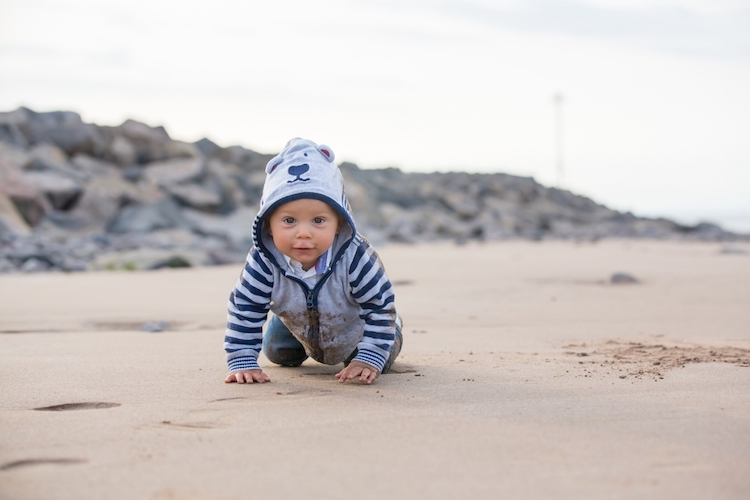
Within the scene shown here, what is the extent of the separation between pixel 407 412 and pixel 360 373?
0.59 m

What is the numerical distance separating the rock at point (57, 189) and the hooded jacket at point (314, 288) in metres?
12.6

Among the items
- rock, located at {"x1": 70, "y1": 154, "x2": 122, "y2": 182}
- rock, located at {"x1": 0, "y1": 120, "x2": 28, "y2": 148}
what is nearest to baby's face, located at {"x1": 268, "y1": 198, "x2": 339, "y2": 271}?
rock, located at {"x1": 70, "y1": 154, "x2": 122, "y2": 182}

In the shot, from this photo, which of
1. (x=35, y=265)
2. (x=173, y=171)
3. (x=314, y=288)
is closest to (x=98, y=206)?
(x=173, y=171)

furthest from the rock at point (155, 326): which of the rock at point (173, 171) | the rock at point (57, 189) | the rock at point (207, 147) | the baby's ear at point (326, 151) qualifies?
the rock at point (207, 147)

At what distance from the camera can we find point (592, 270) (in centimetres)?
775

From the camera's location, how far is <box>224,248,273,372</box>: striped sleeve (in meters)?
3.07

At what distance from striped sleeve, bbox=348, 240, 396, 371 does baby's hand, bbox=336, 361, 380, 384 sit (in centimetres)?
2

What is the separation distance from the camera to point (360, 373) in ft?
9.84

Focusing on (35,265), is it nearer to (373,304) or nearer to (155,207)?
(373,304)

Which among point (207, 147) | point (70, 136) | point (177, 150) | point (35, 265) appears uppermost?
point (207, 147)

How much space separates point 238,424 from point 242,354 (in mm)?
823

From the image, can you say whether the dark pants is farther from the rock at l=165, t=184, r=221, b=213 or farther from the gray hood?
the rock at l=165, t=184, r=221, b=213

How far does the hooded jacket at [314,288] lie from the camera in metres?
3.06

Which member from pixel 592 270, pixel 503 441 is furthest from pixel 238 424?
pixel 592 270
